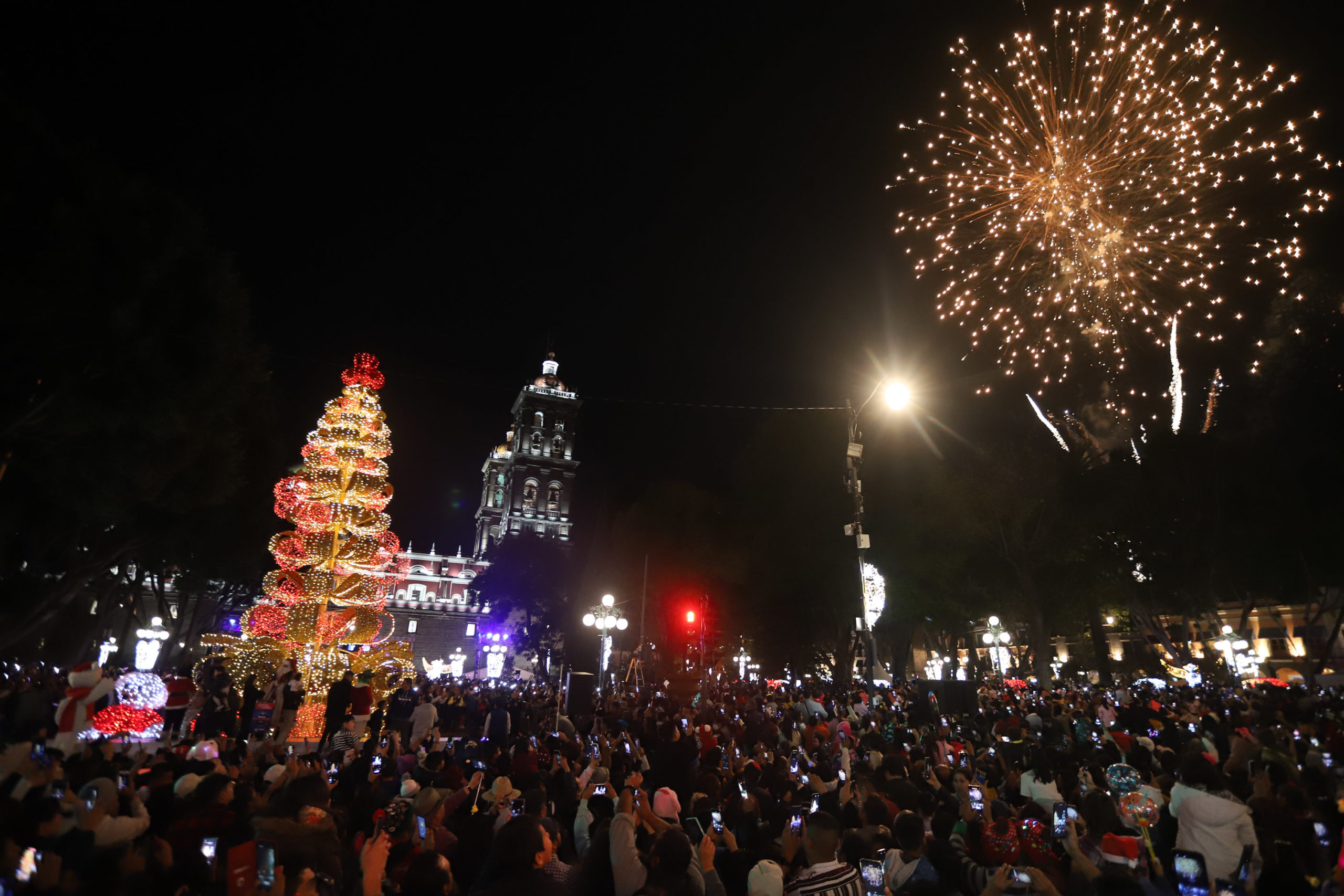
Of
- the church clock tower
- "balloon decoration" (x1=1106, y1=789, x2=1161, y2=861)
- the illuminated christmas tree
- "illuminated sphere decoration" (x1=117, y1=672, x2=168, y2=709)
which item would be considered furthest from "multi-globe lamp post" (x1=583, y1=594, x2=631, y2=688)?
the church clock tower

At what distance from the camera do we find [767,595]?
3378 centimetres

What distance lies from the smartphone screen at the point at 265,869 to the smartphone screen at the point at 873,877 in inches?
141

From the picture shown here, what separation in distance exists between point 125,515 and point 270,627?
394cm

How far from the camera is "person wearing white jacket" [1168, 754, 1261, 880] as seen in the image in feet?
17.1

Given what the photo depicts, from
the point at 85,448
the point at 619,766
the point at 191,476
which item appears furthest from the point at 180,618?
the point at 619,766

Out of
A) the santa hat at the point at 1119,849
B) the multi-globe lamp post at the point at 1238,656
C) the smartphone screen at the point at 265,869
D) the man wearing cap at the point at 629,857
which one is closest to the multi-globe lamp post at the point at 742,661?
the multi-globe lamp post at the point at 1238,656

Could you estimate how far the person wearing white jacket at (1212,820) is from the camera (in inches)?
205

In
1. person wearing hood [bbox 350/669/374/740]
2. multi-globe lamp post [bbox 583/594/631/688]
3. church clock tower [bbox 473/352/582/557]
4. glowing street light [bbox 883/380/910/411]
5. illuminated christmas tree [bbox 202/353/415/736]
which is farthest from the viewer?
church clock tower [bbox 473/352/582/557]

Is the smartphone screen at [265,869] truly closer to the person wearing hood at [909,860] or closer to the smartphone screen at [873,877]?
the smartphone screen at [873,877]

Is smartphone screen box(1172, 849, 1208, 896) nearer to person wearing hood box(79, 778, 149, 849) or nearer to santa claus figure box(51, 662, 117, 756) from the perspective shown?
person wearing hood box(79, 778, 149, 849)

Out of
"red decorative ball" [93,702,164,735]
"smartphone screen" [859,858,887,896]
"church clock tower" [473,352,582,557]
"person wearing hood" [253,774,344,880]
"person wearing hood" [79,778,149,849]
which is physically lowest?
"red decorative ball" [93,702,164,735]

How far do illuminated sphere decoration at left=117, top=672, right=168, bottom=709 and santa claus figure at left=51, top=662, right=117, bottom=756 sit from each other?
9.80 feet

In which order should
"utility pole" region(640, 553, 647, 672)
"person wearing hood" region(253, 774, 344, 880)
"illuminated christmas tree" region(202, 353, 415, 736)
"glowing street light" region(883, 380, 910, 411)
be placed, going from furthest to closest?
"utility pole" region(640, 553, 647, 672), "illuminated christmas tree" region(202, 353, 415, 736), "glowing street light" region(883, 380, 910, 411), "person wearing hood" region(253, 774, 344, 880)

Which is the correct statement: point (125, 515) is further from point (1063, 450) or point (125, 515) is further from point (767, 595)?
point (1063, 450)
